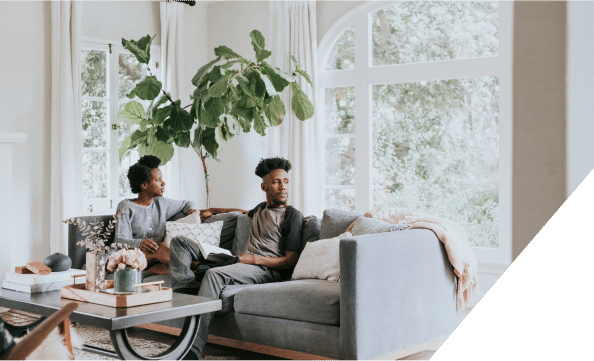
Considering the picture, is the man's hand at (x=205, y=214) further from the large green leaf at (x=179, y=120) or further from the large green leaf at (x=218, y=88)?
the large green leaf at (x=218, y=88)

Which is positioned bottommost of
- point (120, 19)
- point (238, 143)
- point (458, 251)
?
point (458, 251)

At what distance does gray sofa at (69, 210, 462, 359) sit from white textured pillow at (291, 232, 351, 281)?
134 millimetres

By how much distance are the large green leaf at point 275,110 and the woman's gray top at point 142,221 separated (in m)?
1.00

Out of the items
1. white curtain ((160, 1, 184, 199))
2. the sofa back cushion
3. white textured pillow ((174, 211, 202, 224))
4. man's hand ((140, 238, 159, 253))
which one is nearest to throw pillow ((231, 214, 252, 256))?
the sofa back cushion

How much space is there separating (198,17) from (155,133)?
1930 millimetres

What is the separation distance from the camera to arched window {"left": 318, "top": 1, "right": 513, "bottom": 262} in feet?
15.0

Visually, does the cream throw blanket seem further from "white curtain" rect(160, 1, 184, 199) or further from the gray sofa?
"white curtain" rect(160, 1, 184, 199)

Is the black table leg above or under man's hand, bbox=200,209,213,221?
under

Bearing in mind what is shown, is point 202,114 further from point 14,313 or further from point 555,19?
point 555,19

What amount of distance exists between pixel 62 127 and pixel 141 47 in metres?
0.97

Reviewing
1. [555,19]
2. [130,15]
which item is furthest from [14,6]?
[555,19]

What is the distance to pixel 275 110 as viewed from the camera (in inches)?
181

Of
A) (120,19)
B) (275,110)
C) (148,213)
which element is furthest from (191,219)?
(120,19)

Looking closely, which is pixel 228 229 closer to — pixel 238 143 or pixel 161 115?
pixel 161 115
